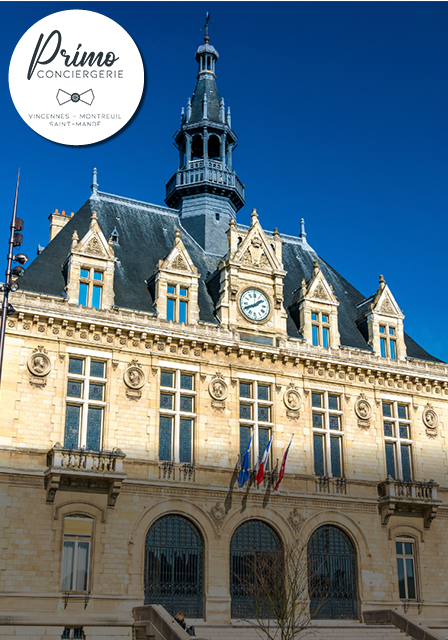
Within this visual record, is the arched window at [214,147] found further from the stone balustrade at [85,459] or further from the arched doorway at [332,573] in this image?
the arched doorway at [332,573]

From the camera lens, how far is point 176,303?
34156 mm

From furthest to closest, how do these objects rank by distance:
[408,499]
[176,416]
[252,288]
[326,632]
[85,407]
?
[252,288]
[408,499]
[176,416]
[85,407]
[326,632]

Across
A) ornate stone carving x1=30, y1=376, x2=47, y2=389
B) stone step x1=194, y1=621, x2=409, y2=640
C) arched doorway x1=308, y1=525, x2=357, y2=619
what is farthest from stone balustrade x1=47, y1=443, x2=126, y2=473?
arched doorway x1=308, y1=525, x2=357, y2=619

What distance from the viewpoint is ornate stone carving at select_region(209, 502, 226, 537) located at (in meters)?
31.3

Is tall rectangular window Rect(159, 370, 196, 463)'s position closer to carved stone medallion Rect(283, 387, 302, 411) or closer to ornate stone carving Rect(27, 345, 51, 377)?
carved stone medallion Rect(283, 387, 302, 411)

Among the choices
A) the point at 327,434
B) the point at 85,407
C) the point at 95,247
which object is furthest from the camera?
the point at 327,434

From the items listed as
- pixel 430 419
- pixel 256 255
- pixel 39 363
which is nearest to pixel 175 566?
pixel 39 363

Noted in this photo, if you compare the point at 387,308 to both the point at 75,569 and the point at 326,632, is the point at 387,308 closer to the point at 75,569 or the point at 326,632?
the point at 326,632

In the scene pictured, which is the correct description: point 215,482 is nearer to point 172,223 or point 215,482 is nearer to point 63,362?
point 63,362

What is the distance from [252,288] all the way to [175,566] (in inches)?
518

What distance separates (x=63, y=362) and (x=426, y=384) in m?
18.4

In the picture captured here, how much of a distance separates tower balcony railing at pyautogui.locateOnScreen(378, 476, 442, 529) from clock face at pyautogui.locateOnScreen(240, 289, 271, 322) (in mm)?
9504

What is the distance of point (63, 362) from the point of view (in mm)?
30797

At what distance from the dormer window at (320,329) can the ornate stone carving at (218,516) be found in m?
9.51
